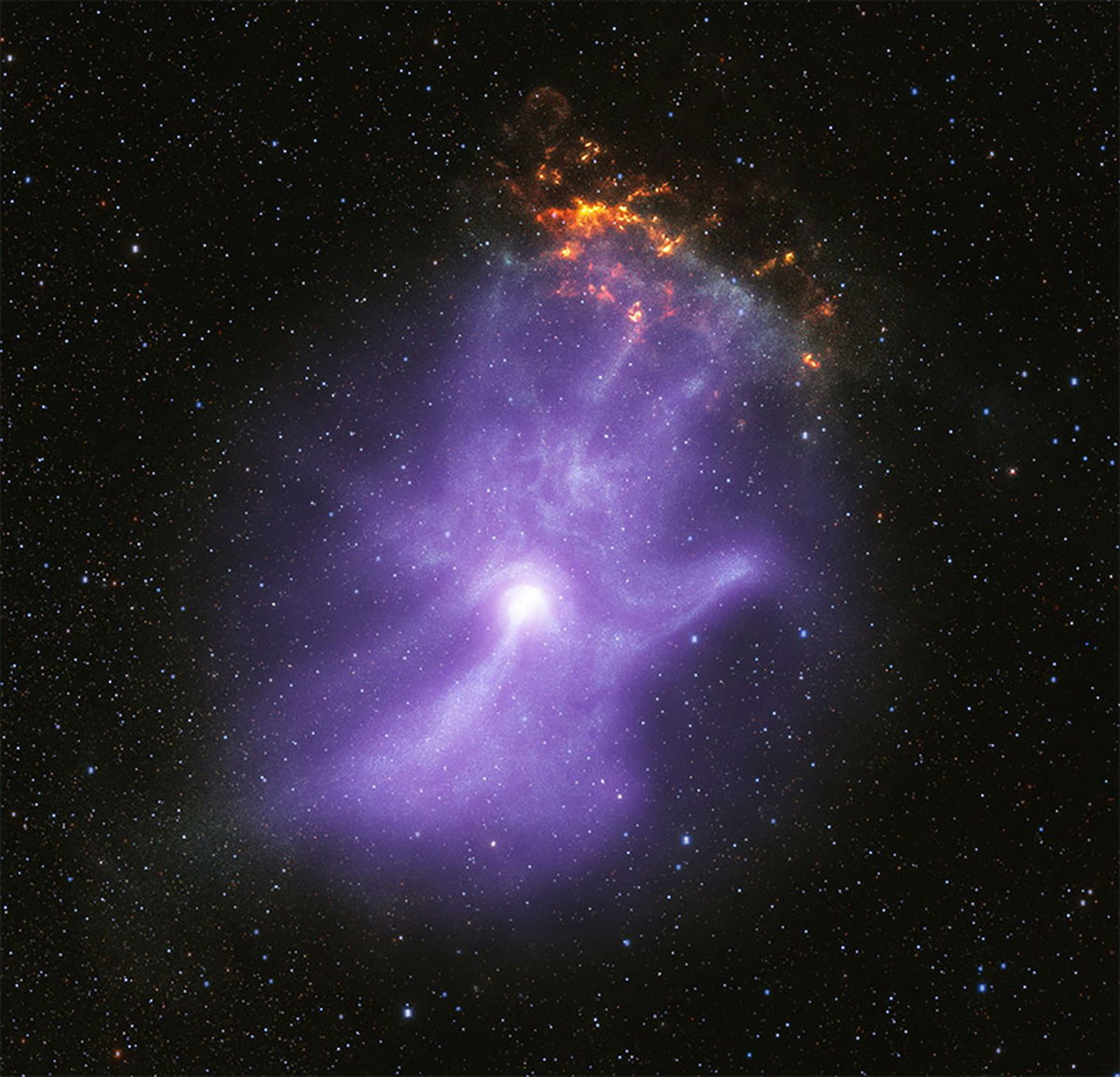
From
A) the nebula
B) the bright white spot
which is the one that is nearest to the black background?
the nebula

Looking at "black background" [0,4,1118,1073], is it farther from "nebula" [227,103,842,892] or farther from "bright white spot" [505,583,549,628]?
"bright white spot" [505,583,549,628]

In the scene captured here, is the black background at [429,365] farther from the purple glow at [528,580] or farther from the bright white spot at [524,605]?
the bright white spot at [524,605]


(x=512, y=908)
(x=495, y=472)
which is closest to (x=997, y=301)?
(x=495, y=472)

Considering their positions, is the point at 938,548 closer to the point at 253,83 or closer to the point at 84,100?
the point at 253,83

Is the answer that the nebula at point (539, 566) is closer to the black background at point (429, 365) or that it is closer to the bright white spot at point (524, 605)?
the bright white spot at point (524, 605)

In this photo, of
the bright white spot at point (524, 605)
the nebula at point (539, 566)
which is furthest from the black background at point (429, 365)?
the bright white spot at point (524, 605)

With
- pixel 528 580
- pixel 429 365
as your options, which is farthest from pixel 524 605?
pixel 429 365
